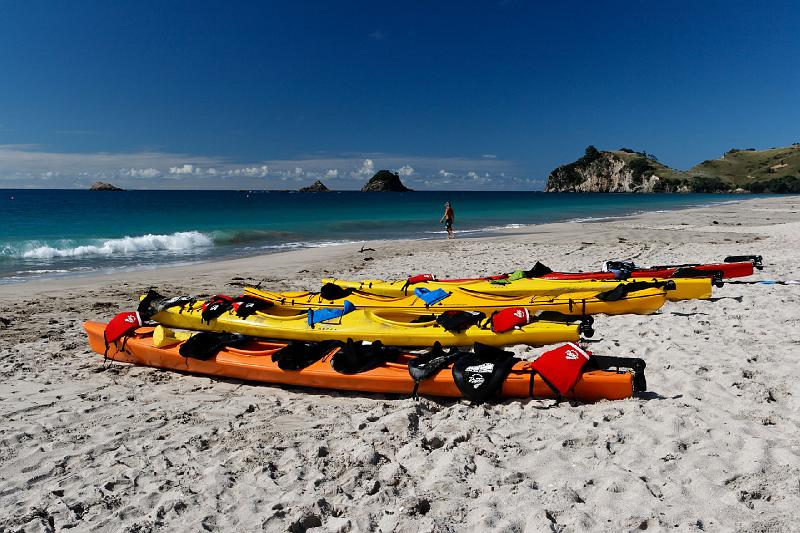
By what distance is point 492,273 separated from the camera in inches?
420

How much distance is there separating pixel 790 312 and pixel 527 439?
15.1 ft

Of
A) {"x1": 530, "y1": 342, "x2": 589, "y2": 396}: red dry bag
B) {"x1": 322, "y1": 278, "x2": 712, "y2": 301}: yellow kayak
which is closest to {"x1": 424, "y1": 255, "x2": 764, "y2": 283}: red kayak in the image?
{"x1": 322, "y1": 278, "x2": 712, "y2": 301}: yellow kayak

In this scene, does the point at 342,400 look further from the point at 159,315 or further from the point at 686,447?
the point at 159,315

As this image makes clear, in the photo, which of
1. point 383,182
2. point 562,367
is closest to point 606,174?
point 383,182

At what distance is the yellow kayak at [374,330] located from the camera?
504 centimetres

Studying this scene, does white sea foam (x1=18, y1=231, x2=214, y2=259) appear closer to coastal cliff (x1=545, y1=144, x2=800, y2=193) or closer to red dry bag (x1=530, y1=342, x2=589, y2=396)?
red dry bag (x1=530, y1=342, x2=589, y2=396)

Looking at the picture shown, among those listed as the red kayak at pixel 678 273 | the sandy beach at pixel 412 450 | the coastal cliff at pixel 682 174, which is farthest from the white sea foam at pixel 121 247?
the coastal cliff at pixel 682 174

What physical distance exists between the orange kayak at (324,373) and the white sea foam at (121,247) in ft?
40.9

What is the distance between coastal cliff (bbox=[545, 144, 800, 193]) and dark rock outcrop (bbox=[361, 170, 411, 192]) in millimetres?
48187

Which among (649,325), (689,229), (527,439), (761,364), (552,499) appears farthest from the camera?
(689,229)

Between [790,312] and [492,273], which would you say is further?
[492,273]

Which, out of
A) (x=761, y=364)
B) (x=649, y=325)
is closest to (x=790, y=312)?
(x=649, y=325)

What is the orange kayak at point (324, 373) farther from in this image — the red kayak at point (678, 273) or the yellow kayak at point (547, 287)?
the red kayak at point (678, 273)

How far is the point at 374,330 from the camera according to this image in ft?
17.6
